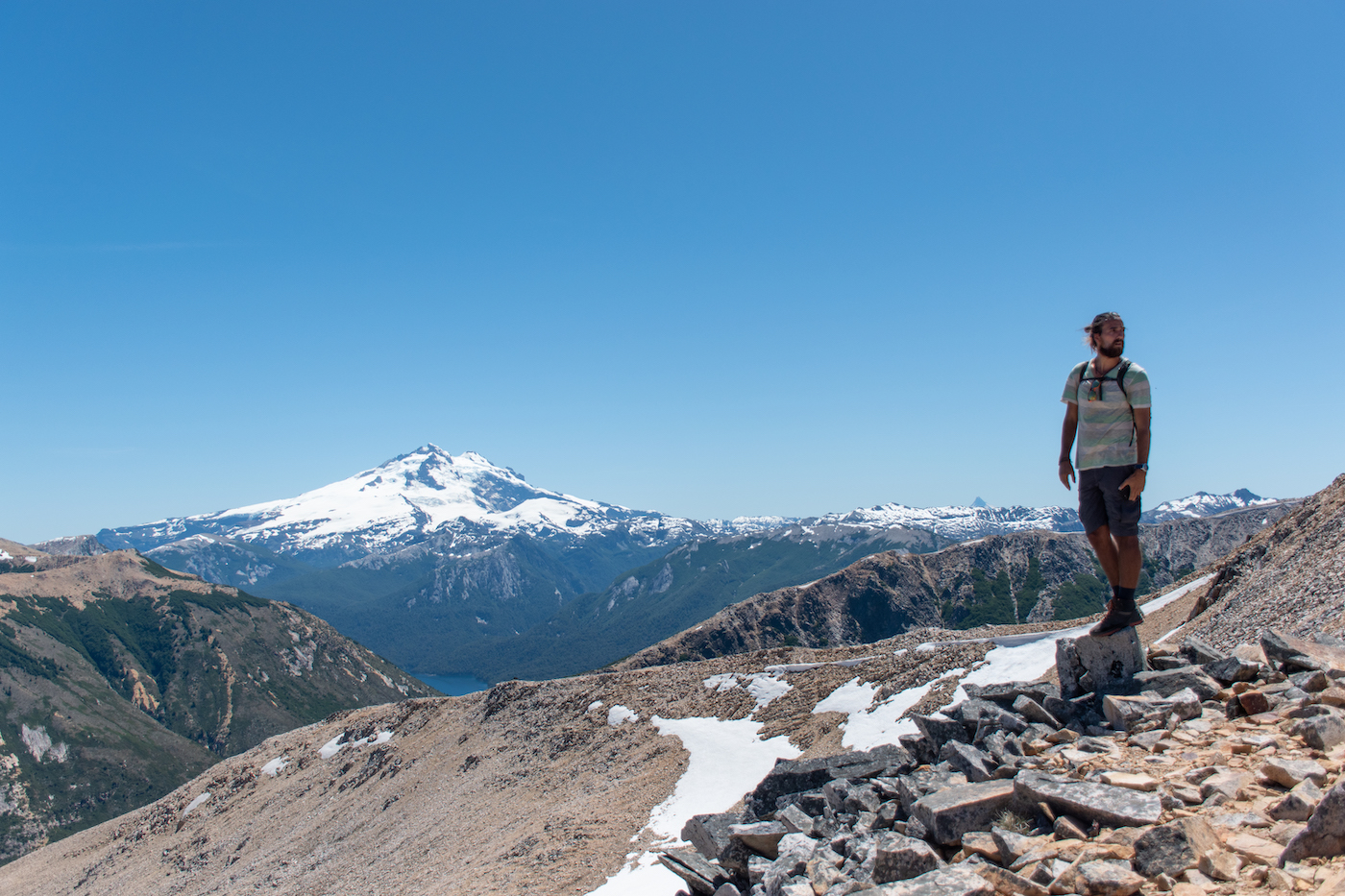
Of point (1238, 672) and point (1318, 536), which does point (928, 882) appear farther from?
point (1318, 536)

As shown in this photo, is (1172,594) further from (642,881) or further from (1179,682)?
(1179,682)

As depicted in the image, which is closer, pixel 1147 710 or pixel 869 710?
pixel 1147 710

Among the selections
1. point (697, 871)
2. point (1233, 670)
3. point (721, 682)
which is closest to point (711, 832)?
point (697, 871)

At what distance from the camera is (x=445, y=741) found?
52406 mm

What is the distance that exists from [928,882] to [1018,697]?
Result: 19.0ft

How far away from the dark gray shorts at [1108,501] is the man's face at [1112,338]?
180 centimetres

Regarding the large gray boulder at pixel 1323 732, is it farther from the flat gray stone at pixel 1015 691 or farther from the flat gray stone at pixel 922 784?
the flat gray stone at pixel 1015 691

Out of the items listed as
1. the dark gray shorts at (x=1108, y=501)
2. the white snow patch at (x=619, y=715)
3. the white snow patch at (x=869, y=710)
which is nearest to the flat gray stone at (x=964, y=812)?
the dark gray shorts at (x=1108, y=501)

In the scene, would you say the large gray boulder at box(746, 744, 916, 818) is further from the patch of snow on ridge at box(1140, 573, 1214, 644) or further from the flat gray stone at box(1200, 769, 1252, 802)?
the patch of snow on ridge at box(1140, 573, 1214, 644)

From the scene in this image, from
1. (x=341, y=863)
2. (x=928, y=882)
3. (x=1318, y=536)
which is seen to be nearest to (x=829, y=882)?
(x=928, y=882)

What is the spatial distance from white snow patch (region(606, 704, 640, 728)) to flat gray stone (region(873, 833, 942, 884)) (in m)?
33.8

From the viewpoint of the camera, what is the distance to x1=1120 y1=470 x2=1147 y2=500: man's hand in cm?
1120

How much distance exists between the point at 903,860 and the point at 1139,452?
23.4 ft

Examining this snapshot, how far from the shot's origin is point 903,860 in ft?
28.9
